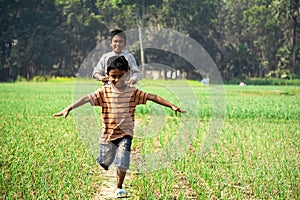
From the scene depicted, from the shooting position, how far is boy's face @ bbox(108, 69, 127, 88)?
3.70 metres

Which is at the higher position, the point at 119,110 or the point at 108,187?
the point at 119,110

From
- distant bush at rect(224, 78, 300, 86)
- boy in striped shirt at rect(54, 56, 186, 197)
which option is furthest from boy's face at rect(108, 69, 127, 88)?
distant bush at rect(224, 78, 300, 86)

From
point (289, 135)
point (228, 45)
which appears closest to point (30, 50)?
point (228, 45)

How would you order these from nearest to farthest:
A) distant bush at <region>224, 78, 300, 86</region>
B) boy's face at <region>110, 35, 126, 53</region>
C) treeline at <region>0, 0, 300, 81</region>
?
→ boy's face at <region>110, 35, 126, 53</region>
distant bush at <region>224, 78, 300, 86</region>
treeline at <region>0, 0, 300, 81</region>

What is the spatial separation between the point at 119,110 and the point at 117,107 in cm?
3

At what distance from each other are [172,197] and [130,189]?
0.47 meters

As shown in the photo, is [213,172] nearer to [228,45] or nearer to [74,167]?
[74,167]

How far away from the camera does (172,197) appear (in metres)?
3.64

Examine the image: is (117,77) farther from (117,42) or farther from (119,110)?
(117,42)

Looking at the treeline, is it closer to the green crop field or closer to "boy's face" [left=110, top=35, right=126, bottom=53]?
the green crop field

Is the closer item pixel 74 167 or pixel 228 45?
pixel 74 167

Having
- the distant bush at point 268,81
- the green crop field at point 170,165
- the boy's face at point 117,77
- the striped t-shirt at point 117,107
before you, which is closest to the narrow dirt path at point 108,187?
the green crop field at point 170,165

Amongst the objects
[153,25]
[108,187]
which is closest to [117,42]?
[108,187]

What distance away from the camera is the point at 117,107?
374 cm
